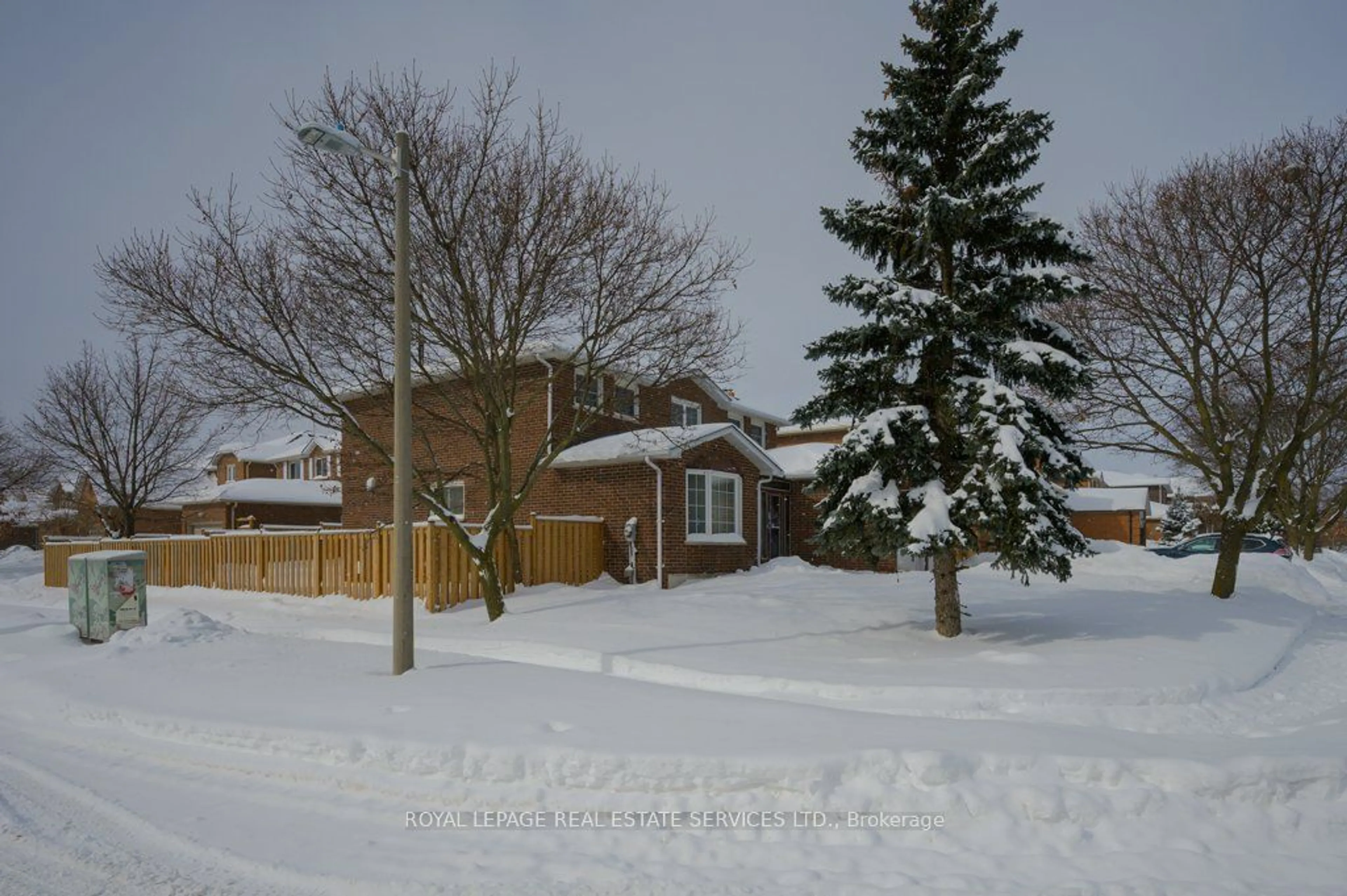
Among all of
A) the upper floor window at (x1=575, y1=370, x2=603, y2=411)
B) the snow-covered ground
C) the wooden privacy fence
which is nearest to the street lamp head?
the snow-covered ground

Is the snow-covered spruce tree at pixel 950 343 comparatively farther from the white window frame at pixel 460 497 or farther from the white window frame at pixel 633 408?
the white window frame at pixel 460 497

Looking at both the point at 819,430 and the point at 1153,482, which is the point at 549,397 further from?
the point at 1153,482

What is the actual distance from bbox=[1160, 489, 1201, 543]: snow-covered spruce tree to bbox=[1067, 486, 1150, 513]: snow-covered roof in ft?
37.0

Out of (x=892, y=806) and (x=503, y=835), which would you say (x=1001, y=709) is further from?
(x=503, y=835)

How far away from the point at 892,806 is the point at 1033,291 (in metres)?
7.41

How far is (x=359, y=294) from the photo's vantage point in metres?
13.9

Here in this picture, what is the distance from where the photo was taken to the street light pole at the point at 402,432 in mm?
9000

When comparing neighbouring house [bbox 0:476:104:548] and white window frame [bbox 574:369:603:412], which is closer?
white window frame [bbox 574:369:603:412]

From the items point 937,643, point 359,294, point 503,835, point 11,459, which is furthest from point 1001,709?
point 11,459

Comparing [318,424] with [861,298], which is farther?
[318,424]

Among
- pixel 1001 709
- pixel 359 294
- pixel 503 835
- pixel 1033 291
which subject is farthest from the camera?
pixel 359 294

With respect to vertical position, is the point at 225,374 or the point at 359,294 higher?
the point at 359,294

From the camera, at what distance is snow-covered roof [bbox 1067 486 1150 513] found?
131 ft

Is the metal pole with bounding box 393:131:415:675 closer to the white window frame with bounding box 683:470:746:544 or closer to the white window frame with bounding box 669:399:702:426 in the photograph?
the white window frame with bounding box 683:470:746:544
